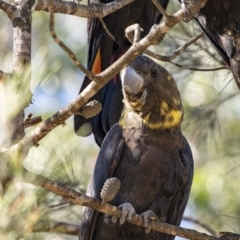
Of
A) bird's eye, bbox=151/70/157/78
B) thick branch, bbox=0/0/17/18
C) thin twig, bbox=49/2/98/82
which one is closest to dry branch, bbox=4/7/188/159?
thin twig, bbox=49/2/98/82

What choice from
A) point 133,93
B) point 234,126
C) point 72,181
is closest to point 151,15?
point 133,93

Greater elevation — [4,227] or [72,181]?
[72,181]

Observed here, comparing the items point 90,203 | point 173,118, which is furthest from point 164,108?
point 90,203

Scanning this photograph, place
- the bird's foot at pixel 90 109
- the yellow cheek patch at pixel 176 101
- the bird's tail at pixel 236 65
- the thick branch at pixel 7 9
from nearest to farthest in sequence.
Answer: the bird's foot at pixel 90 109
the thick branch at pixel 7 9
the yellow cheek patch at pixel 176 101
the bird's tail at pixel 236 65

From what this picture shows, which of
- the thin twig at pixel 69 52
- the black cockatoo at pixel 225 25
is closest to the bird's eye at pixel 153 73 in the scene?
the black cockatoo at pixel 225 25

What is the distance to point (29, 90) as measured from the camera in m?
1.85

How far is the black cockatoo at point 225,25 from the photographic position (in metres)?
2.81

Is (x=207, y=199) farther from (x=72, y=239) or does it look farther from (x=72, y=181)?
(x=72, y=181)

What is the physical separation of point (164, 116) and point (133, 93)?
142 mm

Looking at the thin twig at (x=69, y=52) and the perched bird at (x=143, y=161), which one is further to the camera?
the perched bird at (x=143, y=161)

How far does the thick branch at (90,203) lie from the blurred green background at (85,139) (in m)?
0.02

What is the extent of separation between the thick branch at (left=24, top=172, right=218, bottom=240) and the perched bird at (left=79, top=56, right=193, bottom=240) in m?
0.20

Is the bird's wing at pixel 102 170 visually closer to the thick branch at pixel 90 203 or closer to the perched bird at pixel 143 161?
the perched bird at pixel 143 161

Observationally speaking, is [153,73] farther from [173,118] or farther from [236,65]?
[236,65]
